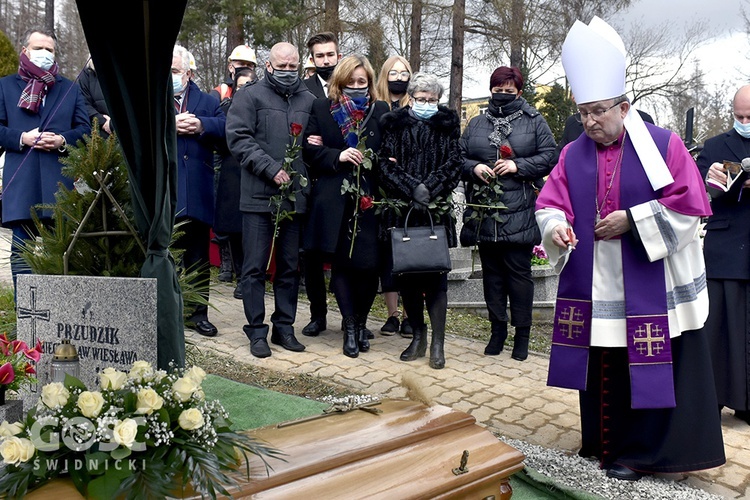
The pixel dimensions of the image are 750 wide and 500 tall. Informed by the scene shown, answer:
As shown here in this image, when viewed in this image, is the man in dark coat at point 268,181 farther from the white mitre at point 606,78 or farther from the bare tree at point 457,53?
the bare tree at point 457,53

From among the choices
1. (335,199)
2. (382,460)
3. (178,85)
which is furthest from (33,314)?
(178,85)

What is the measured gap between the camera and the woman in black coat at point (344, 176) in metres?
5.38

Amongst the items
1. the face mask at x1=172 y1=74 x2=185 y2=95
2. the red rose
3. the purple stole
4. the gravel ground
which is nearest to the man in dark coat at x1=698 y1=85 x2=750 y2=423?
the gravel ground

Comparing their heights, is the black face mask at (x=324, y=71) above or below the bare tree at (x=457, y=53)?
below

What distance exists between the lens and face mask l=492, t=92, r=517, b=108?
5.62 m

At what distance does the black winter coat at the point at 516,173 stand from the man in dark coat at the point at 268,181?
137 cm

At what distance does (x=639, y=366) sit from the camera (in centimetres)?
333

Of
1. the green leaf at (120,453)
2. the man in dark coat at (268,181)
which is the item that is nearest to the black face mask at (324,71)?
the man in dark coat at (268,181)

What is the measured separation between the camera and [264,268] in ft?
18.0

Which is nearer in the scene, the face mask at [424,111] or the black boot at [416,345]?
the face mask at [424,111]

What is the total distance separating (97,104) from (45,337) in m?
3.36

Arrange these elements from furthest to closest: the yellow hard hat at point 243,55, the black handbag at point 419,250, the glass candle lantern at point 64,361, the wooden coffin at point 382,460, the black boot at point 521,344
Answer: the yellow hard hat at point 243,55 < the black boot at point 521,344 < the black handbag at point 419,250 < the glass candle lantern at point 64,361 < the wooden coffin at point 382,460

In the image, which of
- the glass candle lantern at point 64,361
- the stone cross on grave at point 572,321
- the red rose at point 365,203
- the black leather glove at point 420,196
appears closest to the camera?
the glass candle lantern at point 64,361

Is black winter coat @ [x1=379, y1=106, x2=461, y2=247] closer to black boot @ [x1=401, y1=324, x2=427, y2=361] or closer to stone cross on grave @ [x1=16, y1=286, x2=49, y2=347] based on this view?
black boot @ [x1=401, y1=324, x2=427, y2=361]
